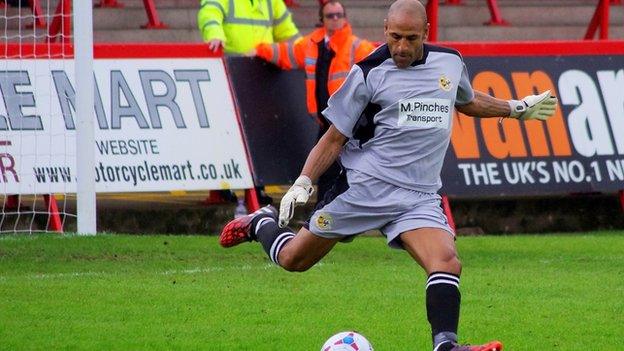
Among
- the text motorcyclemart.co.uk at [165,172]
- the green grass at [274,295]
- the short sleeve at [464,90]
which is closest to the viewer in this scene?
the short sleeve at [464,90]

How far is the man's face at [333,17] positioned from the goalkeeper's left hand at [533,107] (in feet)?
18.3

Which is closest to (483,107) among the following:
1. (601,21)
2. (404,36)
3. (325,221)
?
(404,36)

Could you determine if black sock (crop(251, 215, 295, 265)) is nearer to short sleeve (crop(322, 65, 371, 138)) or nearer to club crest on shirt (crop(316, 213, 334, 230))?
club crest on shirt (crop(316, 213, 334, 230))

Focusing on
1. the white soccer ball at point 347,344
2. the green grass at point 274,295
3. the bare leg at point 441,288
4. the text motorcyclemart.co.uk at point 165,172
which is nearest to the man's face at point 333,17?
the text motorcyclemart.co.uk at point 165,172

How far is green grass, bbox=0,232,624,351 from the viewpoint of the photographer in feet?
29.5

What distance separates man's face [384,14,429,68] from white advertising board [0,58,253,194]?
6.79 metres

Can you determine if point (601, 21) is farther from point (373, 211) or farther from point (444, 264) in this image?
point (444, 264)

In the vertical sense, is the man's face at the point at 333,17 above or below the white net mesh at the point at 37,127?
above

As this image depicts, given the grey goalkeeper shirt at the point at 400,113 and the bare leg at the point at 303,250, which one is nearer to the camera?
the grey goalkeeper shirt at the point at 400,113

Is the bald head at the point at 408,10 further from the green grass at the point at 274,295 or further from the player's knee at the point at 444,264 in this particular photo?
the green grass at the point at 274,295

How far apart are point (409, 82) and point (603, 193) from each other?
356 inches

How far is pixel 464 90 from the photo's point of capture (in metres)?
8.43

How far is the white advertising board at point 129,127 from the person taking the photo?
1418 cm

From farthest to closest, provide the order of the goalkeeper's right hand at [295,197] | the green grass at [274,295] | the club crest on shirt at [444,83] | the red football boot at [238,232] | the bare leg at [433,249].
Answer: the red football boot at [238,232]
the green grass at [274,295]
the club crest on shirt at [444,83]
the goalkeeper's right hand at [295,197]
the bare leg at [433,249]
